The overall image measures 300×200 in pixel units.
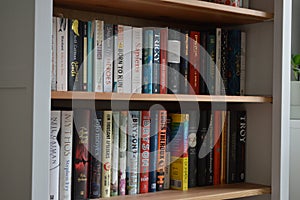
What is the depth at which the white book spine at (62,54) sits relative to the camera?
160 cm

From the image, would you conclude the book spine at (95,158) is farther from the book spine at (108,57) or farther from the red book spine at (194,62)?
the red book spine at (194,62)

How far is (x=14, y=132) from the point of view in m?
1.48

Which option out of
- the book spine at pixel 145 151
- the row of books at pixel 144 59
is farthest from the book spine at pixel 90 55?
the book spine at pixel 145 151

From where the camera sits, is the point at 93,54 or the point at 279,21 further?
the point at 279,21

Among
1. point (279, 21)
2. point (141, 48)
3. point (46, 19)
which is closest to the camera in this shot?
A: point (46, 19)

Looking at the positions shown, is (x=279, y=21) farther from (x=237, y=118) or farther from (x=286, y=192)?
(x=286, y=192)

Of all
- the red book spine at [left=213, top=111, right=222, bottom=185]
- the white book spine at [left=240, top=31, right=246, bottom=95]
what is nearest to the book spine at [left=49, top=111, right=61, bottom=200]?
the red book spine at [left=213, top=111, right=222, bottom=185]

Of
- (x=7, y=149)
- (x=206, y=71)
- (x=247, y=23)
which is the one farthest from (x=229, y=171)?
(x=7, y=149)

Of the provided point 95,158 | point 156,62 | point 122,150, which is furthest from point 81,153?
point 156,62

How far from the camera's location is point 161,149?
6.23 ft

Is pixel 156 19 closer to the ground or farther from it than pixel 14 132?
farther from it

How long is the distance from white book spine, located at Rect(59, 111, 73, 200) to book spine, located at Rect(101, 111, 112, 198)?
0.41 feet

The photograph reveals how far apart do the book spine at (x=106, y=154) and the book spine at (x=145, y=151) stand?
13cm

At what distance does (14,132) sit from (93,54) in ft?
1.15
